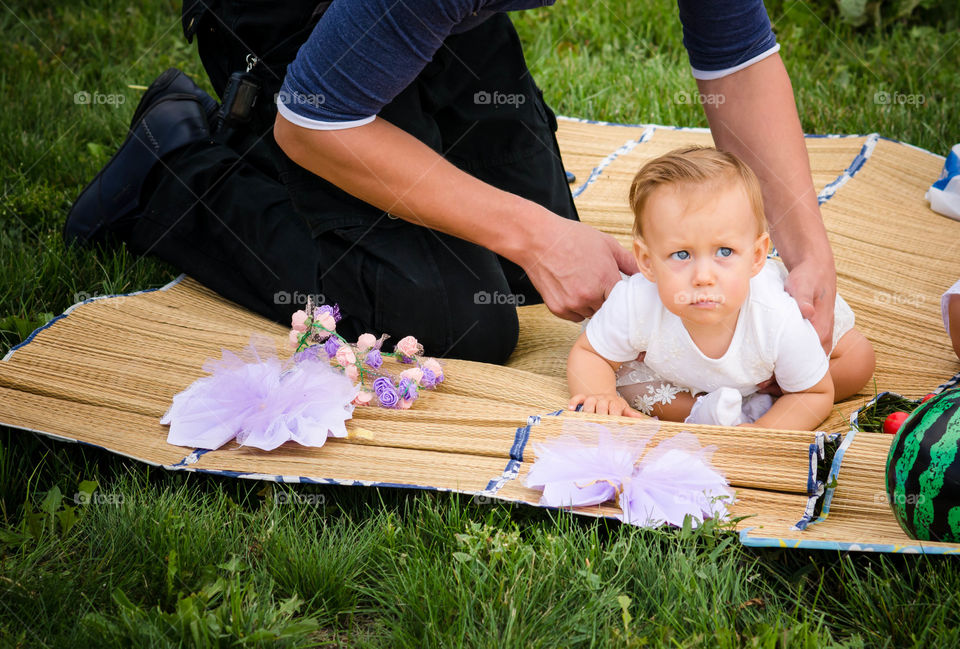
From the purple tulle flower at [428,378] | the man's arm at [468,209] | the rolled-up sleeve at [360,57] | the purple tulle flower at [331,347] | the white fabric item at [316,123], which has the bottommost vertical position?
the purple tulle flower at [428,378]

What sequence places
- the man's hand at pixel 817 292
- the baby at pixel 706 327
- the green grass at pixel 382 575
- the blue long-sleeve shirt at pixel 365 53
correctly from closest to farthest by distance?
1. the green grass at pixel 382 575
2. the blue long-sleeve shirt at pixel 365 53
3. the baby at pixel 706 327
4. the man's hand at pixel 817 292

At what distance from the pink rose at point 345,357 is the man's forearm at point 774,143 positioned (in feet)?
4.11

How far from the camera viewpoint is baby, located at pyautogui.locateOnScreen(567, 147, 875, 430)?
228cm

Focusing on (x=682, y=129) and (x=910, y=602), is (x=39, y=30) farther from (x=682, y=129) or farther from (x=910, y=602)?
(x=910, y=602)

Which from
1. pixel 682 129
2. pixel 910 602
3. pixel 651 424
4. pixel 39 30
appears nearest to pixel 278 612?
pixel 651 424

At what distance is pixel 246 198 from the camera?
10.5ft

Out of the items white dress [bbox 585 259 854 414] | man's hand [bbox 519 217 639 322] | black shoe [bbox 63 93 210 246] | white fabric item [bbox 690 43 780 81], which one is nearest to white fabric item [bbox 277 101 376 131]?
man's hand [bbox 519 217 639 322]

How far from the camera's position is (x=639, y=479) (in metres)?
2.09

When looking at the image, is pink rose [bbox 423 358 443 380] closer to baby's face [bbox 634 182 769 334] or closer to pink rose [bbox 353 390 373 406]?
pink rose [bbox 353 390 373 406]

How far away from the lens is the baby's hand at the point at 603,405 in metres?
2.45

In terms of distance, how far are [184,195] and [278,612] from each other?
1.89 metres

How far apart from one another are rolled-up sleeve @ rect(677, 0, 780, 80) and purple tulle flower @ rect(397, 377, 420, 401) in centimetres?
127

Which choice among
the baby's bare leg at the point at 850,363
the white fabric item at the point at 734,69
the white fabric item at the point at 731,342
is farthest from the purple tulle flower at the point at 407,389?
the white fabric item at the point at 734,69

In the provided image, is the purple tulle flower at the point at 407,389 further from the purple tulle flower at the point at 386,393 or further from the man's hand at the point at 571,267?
the man's hand at the point at 571,267
